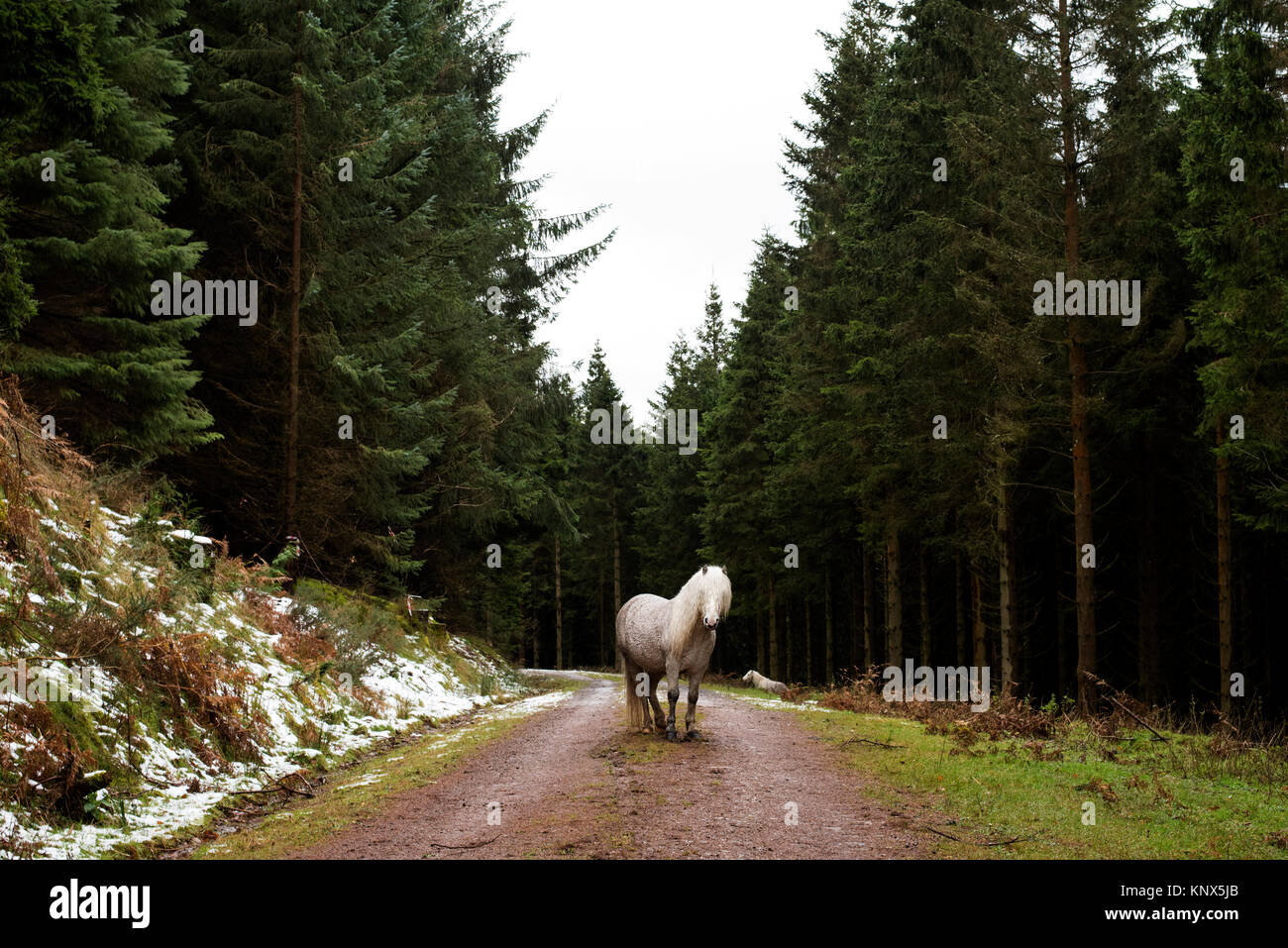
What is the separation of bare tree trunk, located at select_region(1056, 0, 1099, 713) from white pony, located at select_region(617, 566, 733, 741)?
31.0 feet

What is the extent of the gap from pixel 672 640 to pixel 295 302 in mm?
11308

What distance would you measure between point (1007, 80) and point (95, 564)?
18.9 m

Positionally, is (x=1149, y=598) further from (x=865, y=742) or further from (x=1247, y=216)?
(x=865, y=742)

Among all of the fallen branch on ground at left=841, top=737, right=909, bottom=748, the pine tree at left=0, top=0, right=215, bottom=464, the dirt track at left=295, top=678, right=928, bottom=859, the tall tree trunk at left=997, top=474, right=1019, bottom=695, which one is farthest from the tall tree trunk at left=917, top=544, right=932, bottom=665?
the pine tree at left=0, top=0, right=215, bottom=464

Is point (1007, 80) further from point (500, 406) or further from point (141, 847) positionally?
point (141, 847)

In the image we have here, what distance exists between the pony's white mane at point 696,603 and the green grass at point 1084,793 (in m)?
2.44

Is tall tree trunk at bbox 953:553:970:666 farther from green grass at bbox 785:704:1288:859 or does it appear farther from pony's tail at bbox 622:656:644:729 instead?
pony's tail at bbox 622:656:644:729

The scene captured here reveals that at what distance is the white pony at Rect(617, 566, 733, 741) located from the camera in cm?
986

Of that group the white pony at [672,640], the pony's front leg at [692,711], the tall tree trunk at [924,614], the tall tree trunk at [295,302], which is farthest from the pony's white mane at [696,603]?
the tall tree trunk at [924,614]

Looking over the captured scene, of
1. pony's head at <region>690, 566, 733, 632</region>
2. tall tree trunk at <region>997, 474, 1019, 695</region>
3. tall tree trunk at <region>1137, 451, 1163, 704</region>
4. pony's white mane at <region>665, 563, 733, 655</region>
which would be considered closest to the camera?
pony's head at <region>690, 566, 733, 632</region>

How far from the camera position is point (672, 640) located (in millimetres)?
10398

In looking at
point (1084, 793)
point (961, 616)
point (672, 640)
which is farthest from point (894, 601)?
point (1084, 793)
